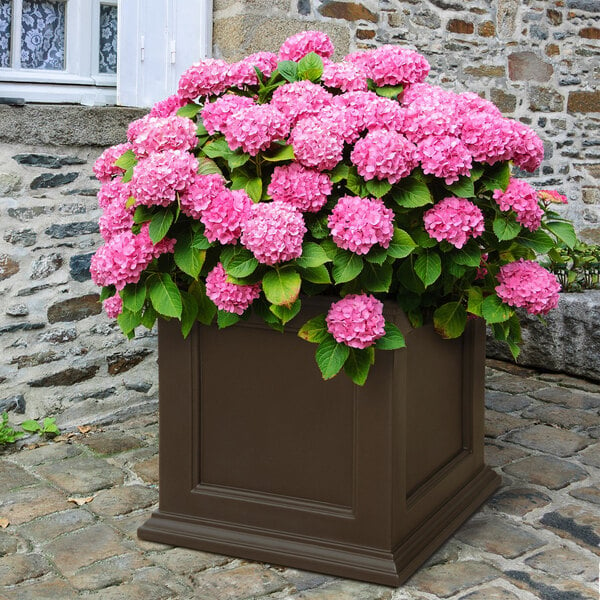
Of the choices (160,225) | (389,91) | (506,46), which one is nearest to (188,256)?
(160,225)

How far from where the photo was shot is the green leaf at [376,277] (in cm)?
253

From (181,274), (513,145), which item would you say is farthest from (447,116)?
(181,274)

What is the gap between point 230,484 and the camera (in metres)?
2.82

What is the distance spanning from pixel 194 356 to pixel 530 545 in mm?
1194

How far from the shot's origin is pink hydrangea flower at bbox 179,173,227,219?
2.51 metres

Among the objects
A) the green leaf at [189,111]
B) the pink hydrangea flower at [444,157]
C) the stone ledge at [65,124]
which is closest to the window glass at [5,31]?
the stone ledge at [65,124]

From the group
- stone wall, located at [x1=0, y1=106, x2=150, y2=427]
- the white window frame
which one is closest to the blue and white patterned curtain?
the white window frame

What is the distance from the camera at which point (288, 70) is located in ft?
9.41

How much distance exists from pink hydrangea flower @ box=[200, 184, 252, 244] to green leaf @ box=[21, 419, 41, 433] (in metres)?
1.69

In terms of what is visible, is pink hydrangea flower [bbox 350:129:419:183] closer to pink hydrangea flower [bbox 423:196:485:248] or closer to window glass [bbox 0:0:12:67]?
pink hydrangea flower [bbox 423:196:485:248]

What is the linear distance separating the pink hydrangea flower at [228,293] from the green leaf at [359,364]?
0.31 meters

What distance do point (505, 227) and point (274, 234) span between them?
2.36 ft

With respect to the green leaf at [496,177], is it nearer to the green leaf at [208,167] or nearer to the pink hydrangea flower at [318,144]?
the pink hydrangea flower at [318,144]

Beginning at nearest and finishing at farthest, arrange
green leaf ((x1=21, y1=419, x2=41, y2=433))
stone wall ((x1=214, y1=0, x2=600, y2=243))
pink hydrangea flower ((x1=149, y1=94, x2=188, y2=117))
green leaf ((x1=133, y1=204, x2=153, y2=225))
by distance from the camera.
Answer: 1. green leaf ((x1=133, y1=204, x2=153, y2=225))
2. pink hydrangea flower ((x1=149, y1=94, x2=188, y2=117))
3. green leaf ((x1=21, y1=419, x2=41, y2=433))
4. stone wall ((x1=214, y1=0, x2=600, y2=243))
